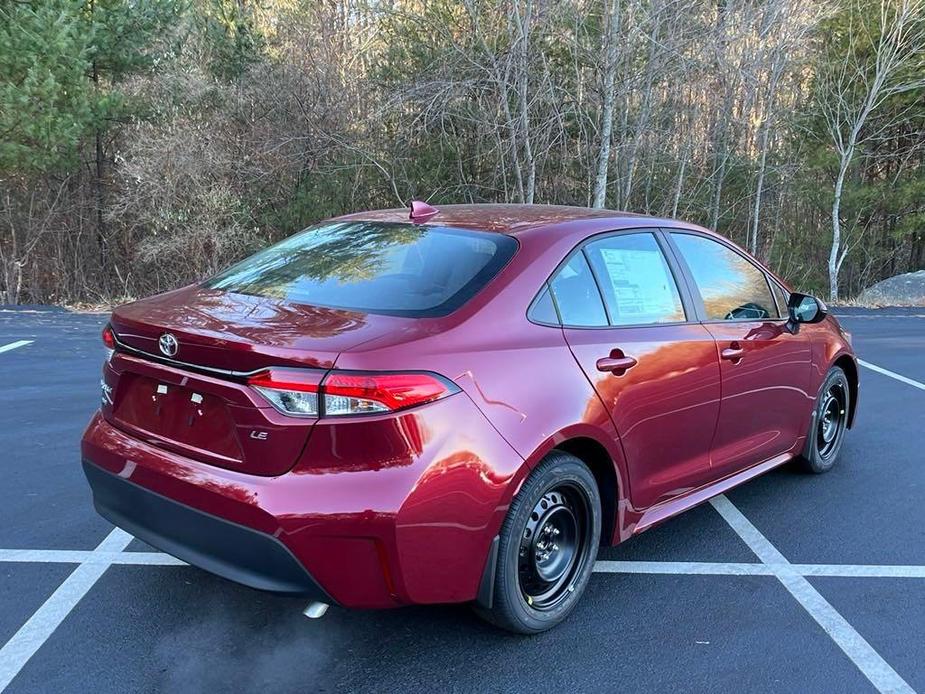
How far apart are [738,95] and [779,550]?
12938 millimetres

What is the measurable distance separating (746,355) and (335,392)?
2.31 m

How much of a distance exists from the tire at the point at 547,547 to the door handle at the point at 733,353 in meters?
1.05

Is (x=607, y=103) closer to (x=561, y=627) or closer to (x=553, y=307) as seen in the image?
(x=553, y=307)

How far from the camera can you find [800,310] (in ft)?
14.1

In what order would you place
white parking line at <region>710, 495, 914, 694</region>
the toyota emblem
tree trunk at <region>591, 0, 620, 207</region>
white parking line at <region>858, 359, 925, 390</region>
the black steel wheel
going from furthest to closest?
tree trunk at <region>591, 0, 620, 207</region>
white parking line at <region>858, 359, 925, 390</region>
the black steel wheel
white parking line at <region>710, 495, 914, 694</region>
the toyota emblem

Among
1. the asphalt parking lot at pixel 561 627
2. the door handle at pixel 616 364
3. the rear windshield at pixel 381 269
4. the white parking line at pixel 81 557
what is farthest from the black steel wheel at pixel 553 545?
the white parking line at pixel 81 557

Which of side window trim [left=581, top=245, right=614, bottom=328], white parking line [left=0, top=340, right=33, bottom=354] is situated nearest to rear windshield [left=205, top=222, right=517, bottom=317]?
side window trim [left=581, top=245, right=614, bottom=328]

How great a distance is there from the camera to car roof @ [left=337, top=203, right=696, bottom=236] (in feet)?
11.0

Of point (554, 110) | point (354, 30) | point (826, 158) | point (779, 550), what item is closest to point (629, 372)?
point (779, 550)

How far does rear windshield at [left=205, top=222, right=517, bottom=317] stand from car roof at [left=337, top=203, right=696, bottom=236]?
0.29ft

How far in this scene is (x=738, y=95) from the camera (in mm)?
14852

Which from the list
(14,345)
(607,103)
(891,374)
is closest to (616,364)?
A: (891,374)

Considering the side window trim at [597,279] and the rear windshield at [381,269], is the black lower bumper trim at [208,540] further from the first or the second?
the side window trim at [597,279]

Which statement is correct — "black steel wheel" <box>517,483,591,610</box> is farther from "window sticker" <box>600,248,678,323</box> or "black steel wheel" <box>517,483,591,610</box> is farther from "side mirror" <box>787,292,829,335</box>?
"side mirror" <box>787,292,829,335</box>
